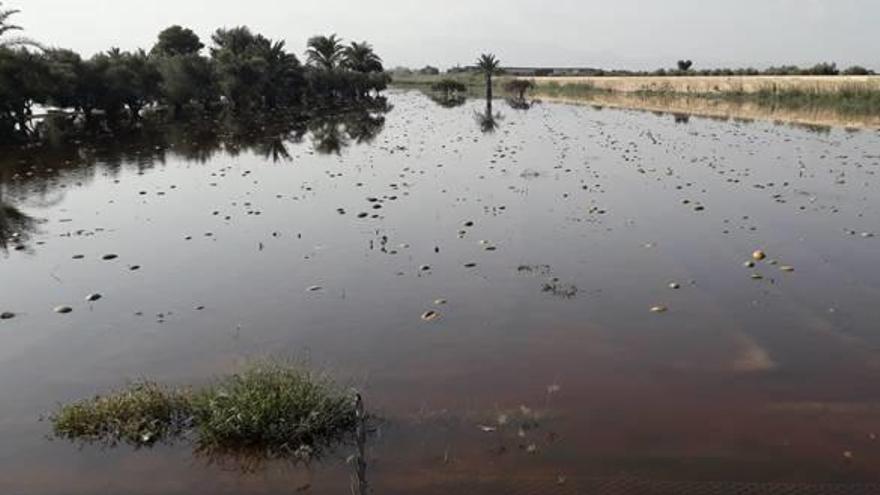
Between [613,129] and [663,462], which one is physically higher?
[613,129]

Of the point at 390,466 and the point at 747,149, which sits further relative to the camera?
the point at 747,149

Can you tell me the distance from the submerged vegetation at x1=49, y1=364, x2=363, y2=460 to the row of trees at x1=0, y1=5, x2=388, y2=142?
37762 millimetres

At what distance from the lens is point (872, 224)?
55.9ft

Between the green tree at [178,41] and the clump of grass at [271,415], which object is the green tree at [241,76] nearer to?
the green tree at [178,41]

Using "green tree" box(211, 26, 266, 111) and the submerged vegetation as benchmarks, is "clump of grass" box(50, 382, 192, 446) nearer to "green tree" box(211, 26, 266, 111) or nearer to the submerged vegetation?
the submerged vegetation

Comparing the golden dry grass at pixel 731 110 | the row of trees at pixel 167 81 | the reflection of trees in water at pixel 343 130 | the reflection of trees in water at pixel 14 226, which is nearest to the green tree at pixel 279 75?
the row of trees at pixel 167 81

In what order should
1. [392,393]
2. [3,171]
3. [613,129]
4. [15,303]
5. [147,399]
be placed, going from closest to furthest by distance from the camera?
1. [147,399]
2. [392,393]
3. [15,303]
4. [3,171]
5. [613,129]

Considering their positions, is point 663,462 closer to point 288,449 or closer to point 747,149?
point 288,449

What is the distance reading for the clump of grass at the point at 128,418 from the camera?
7750 millimetres

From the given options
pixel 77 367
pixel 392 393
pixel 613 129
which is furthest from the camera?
pixel 613 129

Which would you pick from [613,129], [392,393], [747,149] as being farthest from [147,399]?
[613,129]

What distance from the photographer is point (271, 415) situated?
7.52 meters

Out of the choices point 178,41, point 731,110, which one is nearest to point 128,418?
point 731,110

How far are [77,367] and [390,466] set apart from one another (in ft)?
16.4
